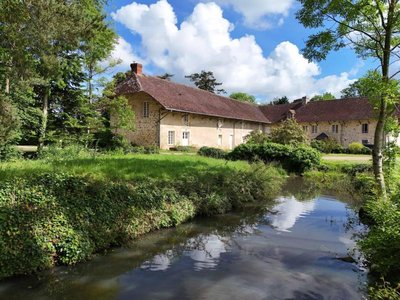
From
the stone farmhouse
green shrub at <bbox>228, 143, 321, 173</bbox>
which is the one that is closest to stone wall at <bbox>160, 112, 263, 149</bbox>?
the stone farmhouse

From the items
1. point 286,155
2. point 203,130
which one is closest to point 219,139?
point 203,130

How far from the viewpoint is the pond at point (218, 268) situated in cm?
529

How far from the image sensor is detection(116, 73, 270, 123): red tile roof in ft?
93.7

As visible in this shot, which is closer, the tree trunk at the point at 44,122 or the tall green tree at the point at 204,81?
the tree trunk at the point at 44,122

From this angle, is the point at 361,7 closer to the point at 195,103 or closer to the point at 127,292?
the point at 127,292

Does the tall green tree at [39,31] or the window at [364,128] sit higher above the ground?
the tall green tree at [39,31]

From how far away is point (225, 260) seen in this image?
6773 millimetres

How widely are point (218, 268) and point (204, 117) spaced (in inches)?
1038

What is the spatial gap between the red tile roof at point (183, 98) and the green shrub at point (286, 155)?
898 centimetres

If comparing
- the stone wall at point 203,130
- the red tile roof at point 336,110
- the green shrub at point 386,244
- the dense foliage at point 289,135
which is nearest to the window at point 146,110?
the stone wall at point 203,130

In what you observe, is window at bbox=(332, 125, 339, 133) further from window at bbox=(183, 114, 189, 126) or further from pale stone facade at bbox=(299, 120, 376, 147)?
window at bbox=(183, 114, 189, 126)

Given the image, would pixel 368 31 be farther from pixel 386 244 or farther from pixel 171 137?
pixel 171 137

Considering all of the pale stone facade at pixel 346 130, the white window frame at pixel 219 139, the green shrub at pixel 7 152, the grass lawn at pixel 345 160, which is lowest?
the grass lawn at pixel 345 160

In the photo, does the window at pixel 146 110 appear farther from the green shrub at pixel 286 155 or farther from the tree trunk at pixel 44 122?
the green shrub at pixel 286 155
